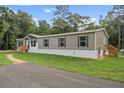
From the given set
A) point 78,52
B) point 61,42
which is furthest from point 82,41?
point 61,42

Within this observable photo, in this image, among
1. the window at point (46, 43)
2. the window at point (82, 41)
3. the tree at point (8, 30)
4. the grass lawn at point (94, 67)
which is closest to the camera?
the grass lawn at point (94, 67)

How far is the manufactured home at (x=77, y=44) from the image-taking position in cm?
1920

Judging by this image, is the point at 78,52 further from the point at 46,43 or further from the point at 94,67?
the point at 94,67

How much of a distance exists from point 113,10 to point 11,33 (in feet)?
61.6

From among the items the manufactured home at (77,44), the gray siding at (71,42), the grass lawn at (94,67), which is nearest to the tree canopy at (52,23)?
the manufactured home at (77,44)

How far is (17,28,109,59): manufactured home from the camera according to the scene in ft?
63.0

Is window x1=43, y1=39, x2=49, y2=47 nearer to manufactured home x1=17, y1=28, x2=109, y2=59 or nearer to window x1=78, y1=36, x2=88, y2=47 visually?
manufactured home x1=17, y1=28, x2=109, y2=59

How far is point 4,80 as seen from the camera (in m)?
8.62

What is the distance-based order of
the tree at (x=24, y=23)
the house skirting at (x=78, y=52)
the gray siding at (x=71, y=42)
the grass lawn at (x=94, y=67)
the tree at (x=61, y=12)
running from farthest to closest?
1. the tree at (x=61, y=12)
2. the tree at (x=24, y=23)
3. the gray siding at (x=71, y=42)
4. the house skirting at (x=78, y=52)
5. the grass lawn at (x=94, y=67)

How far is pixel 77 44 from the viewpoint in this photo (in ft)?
67.3

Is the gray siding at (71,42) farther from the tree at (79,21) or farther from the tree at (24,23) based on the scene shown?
the tree at (79,21)

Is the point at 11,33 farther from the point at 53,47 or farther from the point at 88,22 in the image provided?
the point at 53,47

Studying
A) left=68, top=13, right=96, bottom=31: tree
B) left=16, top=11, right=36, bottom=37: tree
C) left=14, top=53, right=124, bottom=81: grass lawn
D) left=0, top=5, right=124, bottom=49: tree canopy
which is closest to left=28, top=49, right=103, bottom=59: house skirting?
left=14, top=53, right=124, bottom=81: grass lawn
